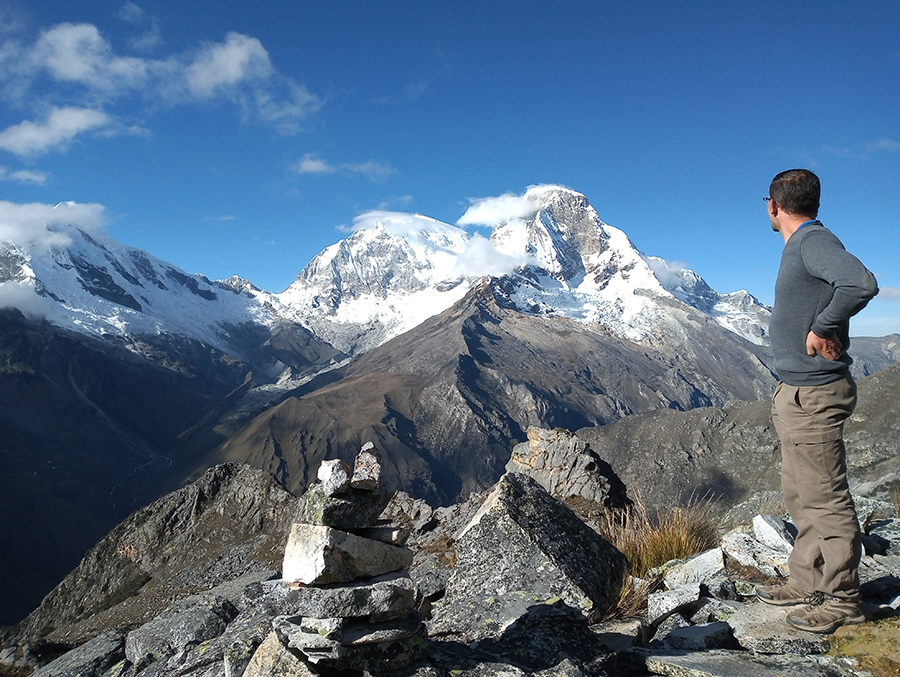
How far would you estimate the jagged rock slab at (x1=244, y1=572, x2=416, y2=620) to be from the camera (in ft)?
13.1

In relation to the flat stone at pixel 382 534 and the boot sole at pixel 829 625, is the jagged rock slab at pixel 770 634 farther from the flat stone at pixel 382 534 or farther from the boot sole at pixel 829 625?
the flat stone at pixel 382 534

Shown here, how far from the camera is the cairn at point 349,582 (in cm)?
391

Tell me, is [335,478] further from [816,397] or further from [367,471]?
[816,397]

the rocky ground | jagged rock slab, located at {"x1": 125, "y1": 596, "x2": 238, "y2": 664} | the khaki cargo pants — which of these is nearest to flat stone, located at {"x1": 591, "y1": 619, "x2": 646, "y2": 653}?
the rocky ground

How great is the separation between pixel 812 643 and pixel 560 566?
2.17 m

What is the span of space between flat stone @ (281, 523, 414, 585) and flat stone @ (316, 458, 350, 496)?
264mm

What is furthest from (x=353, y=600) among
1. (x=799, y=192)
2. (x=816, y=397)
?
(x=799, y=192)

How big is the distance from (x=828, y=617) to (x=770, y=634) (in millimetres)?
451

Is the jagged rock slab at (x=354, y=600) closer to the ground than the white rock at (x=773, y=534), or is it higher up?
higher up

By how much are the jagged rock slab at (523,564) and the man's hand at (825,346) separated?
2.99 metres

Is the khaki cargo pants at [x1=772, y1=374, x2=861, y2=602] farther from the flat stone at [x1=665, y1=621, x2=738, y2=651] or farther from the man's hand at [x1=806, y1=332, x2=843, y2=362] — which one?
the flat stone at [x1=665, y1=621, x2=738, y2=651]

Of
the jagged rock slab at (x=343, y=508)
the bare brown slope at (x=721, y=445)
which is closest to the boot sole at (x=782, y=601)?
the jagged rock slab at (x=343, y=508)

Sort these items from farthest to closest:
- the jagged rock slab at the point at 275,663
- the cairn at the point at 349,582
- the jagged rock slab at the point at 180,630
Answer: the jagged rock slab at the point at 180,630
the cairn at the point at 349,582
the jagged rock slab at the point at 275,663

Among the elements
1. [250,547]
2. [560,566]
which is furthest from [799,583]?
[250,547]
